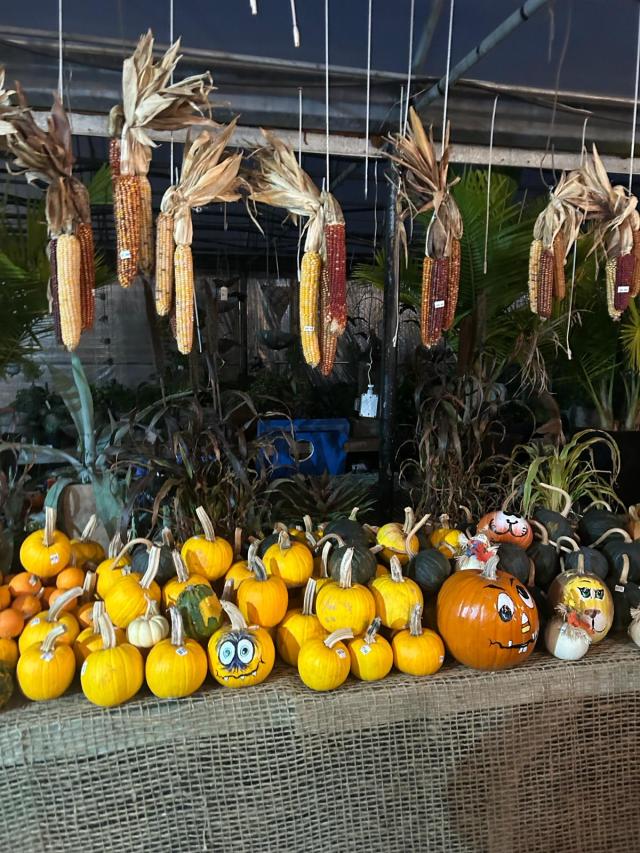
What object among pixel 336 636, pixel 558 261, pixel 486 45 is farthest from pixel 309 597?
pixel 486 45

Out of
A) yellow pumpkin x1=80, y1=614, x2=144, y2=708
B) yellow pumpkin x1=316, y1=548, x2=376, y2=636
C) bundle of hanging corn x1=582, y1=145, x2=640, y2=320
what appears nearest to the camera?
yellow pumpkin x1=80, y1=614, x2=144, y2=708

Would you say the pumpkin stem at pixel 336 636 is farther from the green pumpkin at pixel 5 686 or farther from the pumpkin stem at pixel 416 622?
the green pumpkin at pixel 5 686

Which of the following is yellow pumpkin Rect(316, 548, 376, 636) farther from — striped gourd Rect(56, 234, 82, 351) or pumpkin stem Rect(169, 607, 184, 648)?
striped gourd Rect(56, 234, 82, 351)

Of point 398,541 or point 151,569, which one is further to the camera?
point 398,541

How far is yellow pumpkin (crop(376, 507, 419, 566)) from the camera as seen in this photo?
7.07 feet

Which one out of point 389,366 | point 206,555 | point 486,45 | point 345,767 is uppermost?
point 486,45

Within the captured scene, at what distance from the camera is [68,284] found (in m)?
1.69

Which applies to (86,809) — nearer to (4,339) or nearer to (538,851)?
(538,851)

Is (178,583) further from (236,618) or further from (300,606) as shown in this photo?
(300,606)

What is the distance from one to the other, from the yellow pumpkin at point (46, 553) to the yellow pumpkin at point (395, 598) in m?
1.06

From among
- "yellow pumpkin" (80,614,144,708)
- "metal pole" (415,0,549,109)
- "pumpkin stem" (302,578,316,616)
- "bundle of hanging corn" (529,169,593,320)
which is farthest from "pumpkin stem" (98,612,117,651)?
"metal pole" (415,0,549,109)

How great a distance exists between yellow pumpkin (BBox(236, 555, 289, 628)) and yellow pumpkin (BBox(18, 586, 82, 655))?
0.49 metres

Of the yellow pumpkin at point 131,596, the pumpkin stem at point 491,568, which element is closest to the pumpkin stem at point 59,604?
the yellow pumpkin at point 131,596

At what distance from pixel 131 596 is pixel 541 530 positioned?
1.48 m
